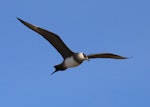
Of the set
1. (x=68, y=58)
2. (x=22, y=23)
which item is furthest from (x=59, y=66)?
(x=22, y=23)

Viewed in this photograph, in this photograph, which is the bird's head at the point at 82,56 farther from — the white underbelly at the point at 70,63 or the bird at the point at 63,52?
the white underbelly at the point at 70,63

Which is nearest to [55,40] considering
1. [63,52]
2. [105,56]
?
[63,52]

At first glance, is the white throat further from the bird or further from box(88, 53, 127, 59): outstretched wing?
box(88, 53, 127, 59): outstretched wing

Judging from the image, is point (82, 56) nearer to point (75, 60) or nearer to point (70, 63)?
point (75, 60)

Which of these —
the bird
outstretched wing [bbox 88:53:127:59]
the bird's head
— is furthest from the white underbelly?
outstretched wing [bbox 88:53:127:59]

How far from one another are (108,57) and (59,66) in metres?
2.88

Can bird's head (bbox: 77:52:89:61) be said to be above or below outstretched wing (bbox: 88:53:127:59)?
below

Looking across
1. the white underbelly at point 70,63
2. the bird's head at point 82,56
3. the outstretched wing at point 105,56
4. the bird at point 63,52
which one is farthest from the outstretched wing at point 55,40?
the outstretched wing at point 105,56

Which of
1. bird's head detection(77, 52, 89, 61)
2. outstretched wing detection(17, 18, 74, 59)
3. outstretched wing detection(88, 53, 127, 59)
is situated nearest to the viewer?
outstretched wing detection(17, 18, 74, 59)

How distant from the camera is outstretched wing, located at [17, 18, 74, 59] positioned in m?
33.8

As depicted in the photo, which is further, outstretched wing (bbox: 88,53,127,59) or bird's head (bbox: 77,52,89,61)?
outstretched wing (bbox: 88,53,127,59)

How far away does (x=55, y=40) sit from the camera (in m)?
34.2

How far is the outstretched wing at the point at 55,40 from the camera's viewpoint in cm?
3375

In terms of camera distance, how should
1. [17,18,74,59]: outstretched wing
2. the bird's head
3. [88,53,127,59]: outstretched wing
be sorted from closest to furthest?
[17,18,74,59]: outstretched wing
the bird's head
[88,53,127,59]: outstretched wing
